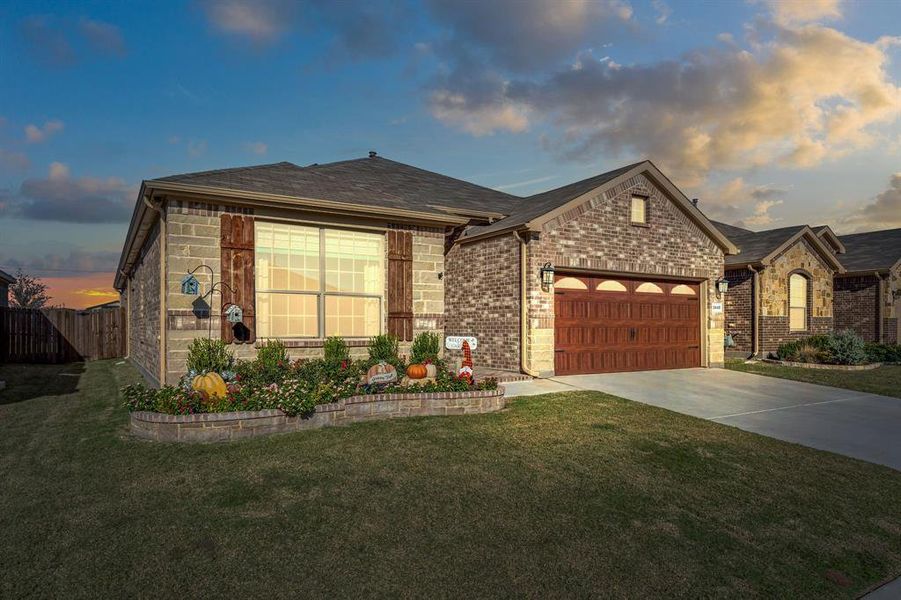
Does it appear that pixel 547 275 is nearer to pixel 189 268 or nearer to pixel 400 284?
pixel 400 284

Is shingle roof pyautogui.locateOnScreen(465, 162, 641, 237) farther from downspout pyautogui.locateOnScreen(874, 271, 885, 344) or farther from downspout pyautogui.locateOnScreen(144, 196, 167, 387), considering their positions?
downspout pyautogui.locateOnScreen(874, 271, 885, 344)

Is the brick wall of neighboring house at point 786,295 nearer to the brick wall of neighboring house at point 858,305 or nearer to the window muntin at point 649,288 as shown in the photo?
the brick wall of neighboring house at point 858,305

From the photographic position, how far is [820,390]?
36.2 feet

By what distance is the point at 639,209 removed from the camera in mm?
13547

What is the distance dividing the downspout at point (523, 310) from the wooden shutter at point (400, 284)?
107 inches

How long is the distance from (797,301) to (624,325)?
10.2 meters

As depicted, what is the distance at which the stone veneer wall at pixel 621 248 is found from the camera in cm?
1181

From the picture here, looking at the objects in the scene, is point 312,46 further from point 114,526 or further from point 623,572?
point 623,572

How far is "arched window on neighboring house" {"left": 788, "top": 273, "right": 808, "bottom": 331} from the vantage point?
1873 centimetres

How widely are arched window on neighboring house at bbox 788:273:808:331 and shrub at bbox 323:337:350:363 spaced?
55.3 feet

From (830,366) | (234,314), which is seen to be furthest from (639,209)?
(234,314)

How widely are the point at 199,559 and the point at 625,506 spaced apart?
353 centimetres

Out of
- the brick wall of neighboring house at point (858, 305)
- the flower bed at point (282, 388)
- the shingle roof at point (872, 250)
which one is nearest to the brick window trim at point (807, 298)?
the shingle roof at point (872, 250)

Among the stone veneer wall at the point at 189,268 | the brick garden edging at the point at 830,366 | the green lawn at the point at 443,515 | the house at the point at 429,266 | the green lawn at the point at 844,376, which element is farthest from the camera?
the brick garden edging at the point at 830,366
